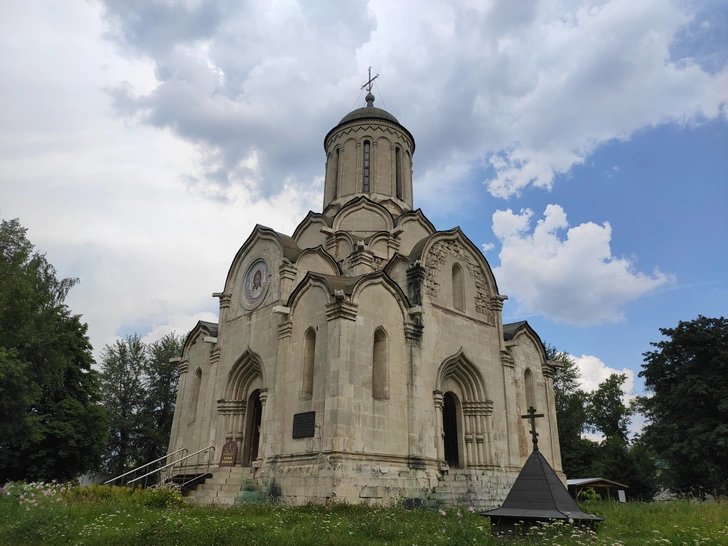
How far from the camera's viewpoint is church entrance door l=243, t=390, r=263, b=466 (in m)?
17.1

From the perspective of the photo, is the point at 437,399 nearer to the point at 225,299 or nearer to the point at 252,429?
the point at 252,429

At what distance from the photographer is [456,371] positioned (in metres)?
17.4

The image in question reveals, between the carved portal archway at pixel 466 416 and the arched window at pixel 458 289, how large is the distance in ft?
6.19

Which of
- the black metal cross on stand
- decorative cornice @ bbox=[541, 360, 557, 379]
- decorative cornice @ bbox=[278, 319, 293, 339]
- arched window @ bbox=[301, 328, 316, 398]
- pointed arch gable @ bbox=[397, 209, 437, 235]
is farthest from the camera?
decorative cornice @ bbox=[541, 360, 557, 379]

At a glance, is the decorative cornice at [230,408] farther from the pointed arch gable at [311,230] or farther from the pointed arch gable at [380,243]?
the pointed arch gable at [380,243]

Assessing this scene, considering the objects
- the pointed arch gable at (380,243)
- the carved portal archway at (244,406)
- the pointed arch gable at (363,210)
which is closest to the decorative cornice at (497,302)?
the pointed arch gable at (380,243)

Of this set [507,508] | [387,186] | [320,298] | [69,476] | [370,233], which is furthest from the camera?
[69,476]

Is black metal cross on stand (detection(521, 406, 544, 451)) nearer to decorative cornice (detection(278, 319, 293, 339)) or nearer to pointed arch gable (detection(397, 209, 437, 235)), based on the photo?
decorative cornice (detection(278, 319, 293, 339))

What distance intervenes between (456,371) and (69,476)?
61.4 ft

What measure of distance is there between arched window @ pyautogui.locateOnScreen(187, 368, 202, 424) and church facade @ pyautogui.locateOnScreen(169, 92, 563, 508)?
60 mm

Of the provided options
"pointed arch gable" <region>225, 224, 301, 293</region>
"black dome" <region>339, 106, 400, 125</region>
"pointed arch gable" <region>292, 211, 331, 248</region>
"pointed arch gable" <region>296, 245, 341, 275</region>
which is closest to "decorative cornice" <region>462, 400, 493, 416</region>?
"pointed arch gable" <region>296, 245, 341, 275</region>

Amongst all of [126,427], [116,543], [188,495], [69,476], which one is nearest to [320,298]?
[188,495]

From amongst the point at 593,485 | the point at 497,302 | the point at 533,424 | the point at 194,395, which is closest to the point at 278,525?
the point at 533,424

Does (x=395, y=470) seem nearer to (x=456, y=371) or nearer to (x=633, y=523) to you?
(x=456, y=371)
